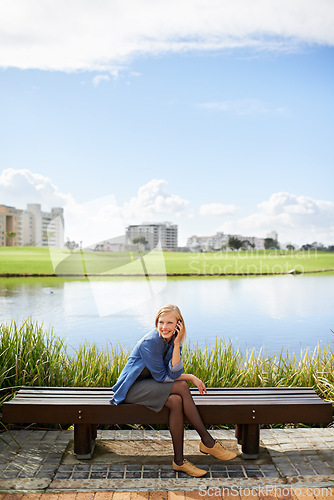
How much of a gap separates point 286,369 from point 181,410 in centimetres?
208

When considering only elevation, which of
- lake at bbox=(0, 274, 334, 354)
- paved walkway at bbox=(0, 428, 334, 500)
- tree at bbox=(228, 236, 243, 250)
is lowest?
lake at bbox=(0, 274, 334, 354)

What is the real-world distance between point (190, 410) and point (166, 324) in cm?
58

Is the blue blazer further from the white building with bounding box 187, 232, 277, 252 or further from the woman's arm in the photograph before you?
the white building with bounding box 187, 232, 277, 252

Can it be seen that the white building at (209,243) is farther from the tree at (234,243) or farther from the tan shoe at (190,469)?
the tan shoe at (190,469)

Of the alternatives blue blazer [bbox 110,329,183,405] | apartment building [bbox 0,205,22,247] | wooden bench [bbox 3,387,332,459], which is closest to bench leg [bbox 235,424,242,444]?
wooden bench [bbox 3,387,332,459]

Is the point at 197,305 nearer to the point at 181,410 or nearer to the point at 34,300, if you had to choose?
the point at 34,300

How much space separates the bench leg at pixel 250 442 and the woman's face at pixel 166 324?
87cm

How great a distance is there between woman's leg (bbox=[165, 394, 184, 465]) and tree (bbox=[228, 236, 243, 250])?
1330 inches

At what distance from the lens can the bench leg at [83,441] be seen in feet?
10.9

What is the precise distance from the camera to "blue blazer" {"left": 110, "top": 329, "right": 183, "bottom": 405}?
127 inches

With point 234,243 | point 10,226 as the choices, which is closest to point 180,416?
point 234,243

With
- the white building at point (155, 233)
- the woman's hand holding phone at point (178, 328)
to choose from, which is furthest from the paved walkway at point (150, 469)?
the white building at point (155, 233)

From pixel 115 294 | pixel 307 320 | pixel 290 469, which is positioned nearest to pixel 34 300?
pixel 115 294

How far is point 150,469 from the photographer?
10.5ft
